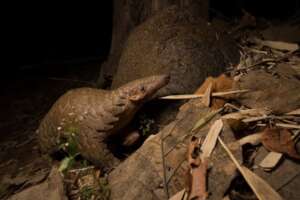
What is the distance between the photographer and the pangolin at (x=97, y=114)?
2.77m

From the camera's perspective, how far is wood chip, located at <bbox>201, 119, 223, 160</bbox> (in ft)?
7.64

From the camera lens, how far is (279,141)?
225cm

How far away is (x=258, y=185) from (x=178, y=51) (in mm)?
1744

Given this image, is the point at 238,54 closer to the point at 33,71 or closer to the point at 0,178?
the point at 0,178

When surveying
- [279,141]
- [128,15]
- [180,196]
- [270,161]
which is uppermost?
[128,15]

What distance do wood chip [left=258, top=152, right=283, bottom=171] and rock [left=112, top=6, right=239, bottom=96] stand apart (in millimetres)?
1207

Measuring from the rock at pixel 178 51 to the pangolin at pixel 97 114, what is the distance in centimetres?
46

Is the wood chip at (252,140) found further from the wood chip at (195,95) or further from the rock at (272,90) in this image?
the wood chip at (195,95)

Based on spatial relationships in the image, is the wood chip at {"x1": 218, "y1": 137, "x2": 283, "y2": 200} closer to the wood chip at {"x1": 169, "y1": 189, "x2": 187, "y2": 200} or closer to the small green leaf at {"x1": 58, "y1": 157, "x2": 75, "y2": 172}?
the wood chip at {"x1": 169, "y1": 189, "x2": 187, "y2": 200}

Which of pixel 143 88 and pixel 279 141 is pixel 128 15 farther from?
pixel 279 141

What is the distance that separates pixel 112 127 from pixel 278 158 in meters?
1.51

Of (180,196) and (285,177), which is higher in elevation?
(285,177)

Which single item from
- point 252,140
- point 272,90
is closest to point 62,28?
point 272,90

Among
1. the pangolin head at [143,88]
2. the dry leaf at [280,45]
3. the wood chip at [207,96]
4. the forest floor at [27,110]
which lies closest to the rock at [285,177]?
the wood chip at [207,96]
